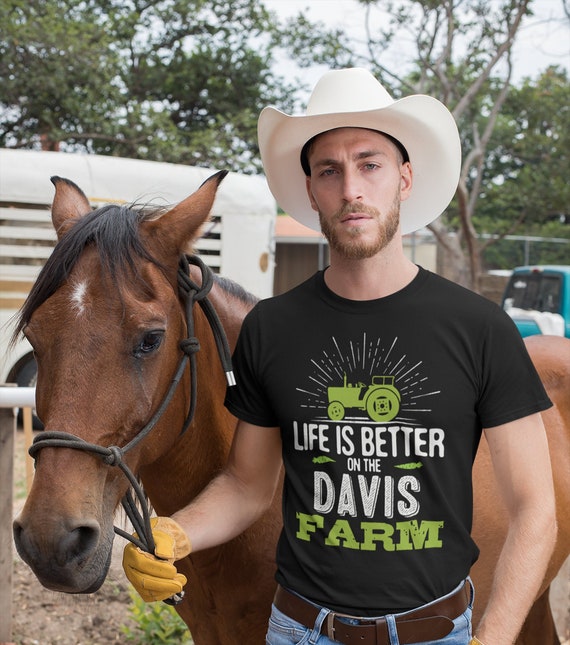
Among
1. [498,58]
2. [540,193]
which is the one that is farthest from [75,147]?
[540,193]

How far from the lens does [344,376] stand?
1.77m

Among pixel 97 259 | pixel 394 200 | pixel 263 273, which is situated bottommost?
pixel 263 273

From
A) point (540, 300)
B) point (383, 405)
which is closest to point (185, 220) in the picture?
point (383, 405)

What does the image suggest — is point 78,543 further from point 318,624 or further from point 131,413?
point 318,624

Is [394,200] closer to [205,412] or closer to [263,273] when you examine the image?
[205,412]

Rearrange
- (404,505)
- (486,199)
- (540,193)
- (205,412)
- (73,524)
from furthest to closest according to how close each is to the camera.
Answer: (486,199) < (540,193) < (205,412) < (404,505) < (73,524)

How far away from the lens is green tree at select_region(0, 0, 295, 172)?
39.8 feet

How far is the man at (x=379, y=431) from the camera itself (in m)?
1.70

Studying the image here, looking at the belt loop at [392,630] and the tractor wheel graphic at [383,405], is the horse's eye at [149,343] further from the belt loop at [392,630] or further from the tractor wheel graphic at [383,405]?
the belt loop at [392,630]

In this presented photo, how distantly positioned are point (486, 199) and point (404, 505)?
938 inches

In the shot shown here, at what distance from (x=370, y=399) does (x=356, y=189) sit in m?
0.51

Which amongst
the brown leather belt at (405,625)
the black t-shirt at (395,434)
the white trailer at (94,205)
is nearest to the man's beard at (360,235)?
the black t-shirt at (395,434)

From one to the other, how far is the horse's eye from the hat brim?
2.21ft

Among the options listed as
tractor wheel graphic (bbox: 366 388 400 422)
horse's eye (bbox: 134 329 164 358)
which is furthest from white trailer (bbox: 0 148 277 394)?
tractor wheel graphic (bbox: 366 388 400 422)
